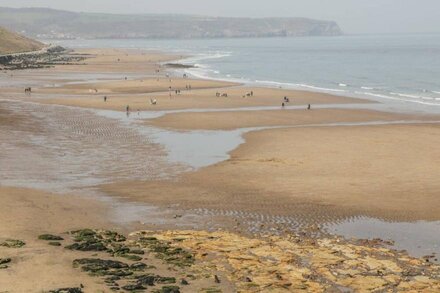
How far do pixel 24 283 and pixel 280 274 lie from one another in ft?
21.4

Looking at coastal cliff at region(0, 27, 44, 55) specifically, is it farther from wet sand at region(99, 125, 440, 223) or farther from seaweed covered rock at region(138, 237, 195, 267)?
seaweed covered rock at region(138, 237, 195, 267)

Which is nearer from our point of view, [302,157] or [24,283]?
[24,283]

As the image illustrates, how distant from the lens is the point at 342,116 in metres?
50.8

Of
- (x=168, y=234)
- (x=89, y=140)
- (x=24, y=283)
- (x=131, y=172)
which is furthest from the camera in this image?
(x=89, y=140)

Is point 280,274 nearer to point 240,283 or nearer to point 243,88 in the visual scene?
point 240,283

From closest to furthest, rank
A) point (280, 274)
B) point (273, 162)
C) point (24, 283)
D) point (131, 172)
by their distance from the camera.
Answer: point (24, 283)
point (280, 274)
point (131, 172)
point (273, 162)

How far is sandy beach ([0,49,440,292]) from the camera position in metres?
16.4

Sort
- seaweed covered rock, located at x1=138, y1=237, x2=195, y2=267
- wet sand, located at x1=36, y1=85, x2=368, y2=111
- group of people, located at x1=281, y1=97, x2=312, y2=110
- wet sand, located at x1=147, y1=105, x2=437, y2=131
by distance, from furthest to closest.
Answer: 1. wet sand, located at x1=36, y1=85, x2=368, y2=111
2. group of people, located at x1=281, y1=97, x2=312, y2=110
3. wet sand, located at x1=147, y1=105, x2=437, y2=131
4. seaweed covered rock, located at x1=138, y1=237, x2=195, y2=267

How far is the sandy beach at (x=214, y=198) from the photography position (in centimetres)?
1641

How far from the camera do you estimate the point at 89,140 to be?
3800 centimetres

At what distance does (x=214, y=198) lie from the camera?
2511 centimetres

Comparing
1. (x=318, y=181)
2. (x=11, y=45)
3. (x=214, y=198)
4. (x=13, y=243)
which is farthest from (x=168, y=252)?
(x=11, y=45)

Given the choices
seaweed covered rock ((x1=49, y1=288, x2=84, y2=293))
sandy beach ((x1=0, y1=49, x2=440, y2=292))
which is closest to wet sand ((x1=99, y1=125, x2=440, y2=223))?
sandy beach ((x1=0, y1=49, x2=440, y2=292))

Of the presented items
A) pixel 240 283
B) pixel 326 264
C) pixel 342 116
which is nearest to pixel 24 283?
pixel 240 283
